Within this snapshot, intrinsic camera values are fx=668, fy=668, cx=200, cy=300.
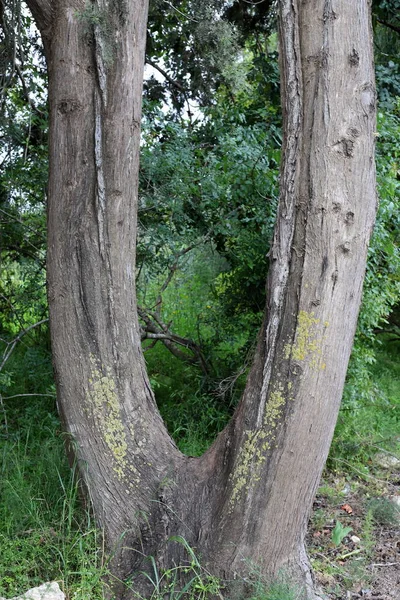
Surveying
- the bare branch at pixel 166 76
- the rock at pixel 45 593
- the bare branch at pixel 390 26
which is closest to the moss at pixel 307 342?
the rock at pixel 45 593

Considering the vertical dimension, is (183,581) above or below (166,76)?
below

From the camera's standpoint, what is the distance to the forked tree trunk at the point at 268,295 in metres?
3.26

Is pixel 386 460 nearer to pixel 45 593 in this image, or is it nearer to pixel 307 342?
pixel 307 342

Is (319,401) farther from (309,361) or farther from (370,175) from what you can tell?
(370,175)

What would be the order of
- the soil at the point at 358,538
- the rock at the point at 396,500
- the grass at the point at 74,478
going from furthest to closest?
the rock at the point at 396,500, the soil at the point at 358,538, the grass at the point at 74,478

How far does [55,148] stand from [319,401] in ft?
6.39

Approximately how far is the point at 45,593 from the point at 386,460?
335cm

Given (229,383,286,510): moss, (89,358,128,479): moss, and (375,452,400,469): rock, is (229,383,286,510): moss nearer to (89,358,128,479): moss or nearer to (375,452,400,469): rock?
(89,358,128,479): moss

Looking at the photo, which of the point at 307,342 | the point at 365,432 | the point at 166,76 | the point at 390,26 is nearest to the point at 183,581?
the point at 307,342

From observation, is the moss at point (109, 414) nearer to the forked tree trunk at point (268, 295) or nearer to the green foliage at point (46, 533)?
the forked tree trunk at point (268, 295)

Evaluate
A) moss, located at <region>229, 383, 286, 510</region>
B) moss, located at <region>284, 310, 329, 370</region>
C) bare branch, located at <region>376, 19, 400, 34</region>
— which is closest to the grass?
moss, located at <region>229, 383, 286, 510</region>

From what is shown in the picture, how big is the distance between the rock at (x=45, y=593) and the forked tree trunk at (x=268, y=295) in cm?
42

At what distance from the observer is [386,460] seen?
564 cm

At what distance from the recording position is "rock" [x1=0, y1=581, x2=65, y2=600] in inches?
126
